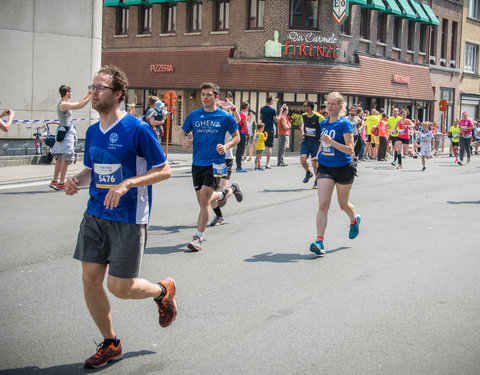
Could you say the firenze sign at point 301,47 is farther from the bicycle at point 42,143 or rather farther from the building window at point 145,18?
the bicycle at point 42,143

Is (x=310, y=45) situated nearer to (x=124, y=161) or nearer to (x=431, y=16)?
(x=431, y=16)

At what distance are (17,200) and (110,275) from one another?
7.94 meters

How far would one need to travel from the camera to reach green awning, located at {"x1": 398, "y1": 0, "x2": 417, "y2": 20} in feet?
111

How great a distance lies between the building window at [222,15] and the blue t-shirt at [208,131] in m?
23.6

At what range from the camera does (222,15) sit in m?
31.1

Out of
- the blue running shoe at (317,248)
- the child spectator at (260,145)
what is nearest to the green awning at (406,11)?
the child spectator at (260,145)

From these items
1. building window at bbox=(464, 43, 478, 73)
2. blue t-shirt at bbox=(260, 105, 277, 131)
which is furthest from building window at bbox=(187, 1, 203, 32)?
building window at bbox=(464, 43, 478, 73)

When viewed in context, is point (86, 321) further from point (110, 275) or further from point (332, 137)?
point (332, 137)

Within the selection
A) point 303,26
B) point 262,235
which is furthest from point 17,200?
point 303,26

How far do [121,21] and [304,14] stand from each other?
1066 cm

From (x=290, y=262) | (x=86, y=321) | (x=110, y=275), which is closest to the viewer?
(x=110, y=275)

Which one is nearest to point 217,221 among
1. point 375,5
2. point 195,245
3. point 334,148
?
point 195,245

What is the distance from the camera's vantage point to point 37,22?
62.0 ft

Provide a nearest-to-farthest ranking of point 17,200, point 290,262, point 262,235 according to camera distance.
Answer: point 290,262 < point 262,235 < point 17,200
